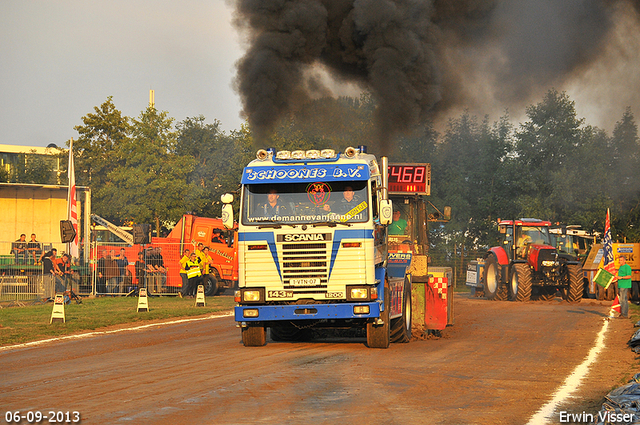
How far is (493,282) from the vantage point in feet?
99.3

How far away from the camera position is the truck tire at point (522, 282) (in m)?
27.4

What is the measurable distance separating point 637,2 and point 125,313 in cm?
1518

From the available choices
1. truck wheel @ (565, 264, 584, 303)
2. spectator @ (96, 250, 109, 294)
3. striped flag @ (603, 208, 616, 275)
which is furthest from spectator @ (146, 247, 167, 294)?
striped flag @ (603, 208, 616, 275)

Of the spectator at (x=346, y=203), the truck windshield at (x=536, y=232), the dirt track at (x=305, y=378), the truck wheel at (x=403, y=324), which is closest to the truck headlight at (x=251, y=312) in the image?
the dirt track at (x=305, y=378)

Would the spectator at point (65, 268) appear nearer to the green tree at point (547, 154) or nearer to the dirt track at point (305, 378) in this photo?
the dirt track at point (305, 378)

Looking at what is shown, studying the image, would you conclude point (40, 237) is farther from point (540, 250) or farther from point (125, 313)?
point (540, 250)

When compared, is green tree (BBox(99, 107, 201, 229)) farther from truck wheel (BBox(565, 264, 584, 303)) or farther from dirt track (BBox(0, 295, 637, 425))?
dirt track (BBox(0, 295, 637, 425))

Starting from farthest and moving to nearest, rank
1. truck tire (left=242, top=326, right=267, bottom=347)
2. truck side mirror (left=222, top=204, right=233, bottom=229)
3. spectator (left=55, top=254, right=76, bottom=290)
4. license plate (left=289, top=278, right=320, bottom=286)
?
spectator (left=55, top=254, right=76, bottom=290) < truck tire (left=242, top=326, right=267, bottom=347) < truck side mirror (left=222, top=204, right=233, bottom=229) < license plate (left=289, top=278, right=320, bottom=286)

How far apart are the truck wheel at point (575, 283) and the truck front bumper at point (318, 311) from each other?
58.5 ft

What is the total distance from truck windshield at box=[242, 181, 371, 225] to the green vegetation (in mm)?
5642

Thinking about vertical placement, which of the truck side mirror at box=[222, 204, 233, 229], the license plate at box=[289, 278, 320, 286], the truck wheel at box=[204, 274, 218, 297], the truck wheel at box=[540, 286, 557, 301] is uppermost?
the truck side mirror at box=[222, 204, 233, 229]

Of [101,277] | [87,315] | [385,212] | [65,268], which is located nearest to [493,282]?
[101,277]

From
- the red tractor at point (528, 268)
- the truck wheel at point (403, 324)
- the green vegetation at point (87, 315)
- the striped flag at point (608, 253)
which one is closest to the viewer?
the truck wheel at point (403, 324)

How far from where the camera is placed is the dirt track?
6941mm
